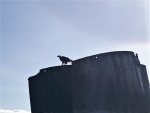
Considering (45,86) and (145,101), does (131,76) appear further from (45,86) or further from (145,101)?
(45,86)

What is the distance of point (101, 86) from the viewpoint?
19.0 metres

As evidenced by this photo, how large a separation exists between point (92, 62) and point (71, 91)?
2.93m

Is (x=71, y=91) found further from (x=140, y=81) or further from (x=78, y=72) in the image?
(x=140, y=81)

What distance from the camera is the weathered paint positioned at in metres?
18.4

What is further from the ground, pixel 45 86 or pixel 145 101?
pixel 45 86

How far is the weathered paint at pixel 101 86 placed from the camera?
18.4 metres

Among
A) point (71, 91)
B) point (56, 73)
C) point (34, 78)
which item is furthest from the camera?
point (34, 78)

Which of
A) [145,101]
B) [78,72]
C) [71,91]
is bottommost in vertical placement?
[145,101]

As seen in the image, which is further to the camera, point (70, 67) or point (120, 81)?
point (70, 67)

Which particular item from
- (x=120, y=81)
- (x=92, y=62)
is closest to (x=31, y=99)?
(x=92, y=62)

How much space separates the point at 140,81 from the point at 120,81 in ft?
6.52

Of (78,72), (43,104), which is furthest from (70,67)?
(43,104)

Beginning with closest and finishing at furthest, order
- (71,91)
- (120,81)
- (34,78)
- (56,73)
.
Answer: (120,81), (71,91), (56,73), (34,78)

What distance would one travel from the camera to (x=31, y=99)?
2381 centimetres
